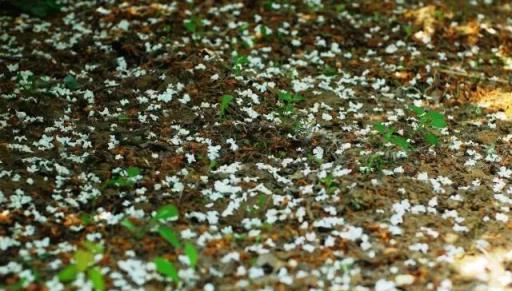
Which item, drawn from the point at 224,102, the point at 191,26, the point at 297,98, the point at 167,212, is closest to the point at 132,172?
the point at 167,212

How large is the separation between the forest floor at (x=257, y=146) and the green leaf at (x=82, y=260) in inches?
0.7

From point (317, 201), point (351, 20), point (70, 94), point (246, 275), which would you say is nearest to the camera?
point (246, 275)

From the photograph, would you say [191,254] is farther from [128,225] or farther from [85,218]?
[85,218]

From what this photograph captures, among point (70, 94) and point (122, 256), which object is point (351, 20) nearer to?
point (70, 94)

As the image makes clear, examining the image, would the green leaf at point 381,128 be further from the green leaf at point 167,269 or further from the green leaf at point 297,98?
the green leaf at point 167,269

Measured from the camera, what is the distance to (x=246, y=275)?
520 cm

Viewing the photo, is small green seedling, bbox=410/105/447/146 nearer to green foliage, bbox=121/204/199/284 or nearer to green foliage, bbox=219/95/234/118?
green foliage, bbox=219/95/234/118

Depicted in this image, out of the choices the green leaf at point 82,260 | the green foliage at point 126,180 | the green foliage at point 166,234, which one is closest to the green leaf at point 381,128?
the green foliage at point 166,234

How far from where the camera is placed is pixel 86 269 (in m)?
5.04

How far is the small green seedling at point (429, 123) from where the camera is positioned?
717cm

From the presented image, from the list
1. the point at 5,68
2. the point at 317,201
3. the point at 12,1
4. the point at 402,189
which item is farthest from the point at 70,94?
the point at 402,189

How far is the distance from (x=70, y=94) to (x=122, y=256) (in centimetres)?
320

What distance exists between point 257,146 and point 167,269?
2356mm

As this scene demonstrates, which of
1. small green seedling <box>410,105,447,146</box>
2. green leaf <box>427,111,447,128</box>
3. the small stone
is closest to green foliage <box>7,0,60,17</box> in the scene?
small green seedling <box>410,105,447,146</box>
